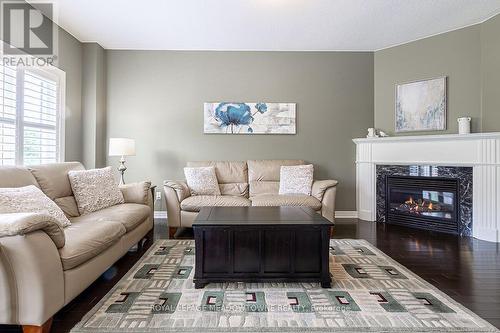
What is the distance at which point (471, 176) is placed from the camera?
11.3ft

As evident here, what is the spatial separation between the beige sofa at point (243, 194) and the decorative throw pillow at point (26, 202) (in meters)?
1.37

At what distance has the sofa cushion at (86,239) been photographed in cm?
161

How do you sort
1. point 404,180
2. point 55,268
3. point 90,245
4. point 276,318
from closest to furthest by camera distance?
point 55,268 < point 276,318 < point 90,245 < point 404,180

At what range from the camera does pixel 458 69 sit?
3701mm

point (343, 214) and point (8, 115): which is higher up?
point (8, 115)

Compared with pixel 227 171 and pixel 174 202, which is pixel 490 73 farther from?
pixel 174 202

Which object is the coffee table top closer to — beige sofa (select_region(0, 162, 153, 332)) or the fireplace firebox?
beige sofa (select_region(0, 162, 153, 332))

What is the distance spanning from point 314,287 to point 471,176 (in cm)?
286

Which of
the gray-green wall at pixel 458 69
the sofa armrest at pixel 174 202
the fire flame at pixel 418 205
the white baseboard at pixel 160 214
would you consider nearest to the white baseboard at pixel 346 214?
the fire flame at pixel 418 205

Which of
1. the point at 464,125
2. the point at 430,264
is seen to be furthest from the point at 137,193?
the point at 464,125

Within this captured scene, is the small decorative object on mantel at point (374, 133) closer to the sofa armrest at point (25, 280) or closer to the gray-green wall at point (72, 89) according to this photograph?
the sofa armrest at point (25, 280)

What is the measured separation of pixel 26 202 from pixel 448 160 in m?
4.57

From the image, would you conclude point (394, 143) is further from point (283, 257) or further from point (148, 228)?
point (148, 228)

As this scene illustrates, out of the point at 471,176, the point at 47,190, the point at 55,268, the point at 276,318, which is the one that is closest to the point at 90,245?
the point at 55,268
